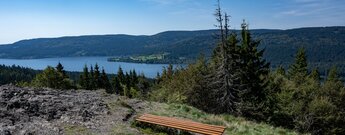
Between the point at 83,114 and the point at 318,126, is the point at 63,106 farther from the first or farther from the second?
the point at 318,126

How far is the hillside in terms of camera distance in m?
13.2

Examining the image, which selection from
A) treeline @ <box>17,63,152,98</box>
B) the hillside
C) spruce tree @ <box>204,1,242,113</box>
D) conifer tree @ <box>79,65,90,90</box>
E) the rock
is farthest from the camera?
conifer tree @ <box>79,65,90,90</box>

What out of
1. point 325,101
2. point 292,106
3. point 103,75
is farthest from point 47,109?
point 103,75

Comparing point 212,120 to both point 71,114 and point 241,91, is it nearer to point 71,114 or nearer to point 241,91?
point 71,114

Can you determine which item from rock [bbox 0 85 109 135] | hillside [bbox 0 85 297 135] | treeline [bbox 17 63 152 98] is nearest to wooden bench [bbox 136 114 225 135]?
hillside [bbox 0 85 297 135]

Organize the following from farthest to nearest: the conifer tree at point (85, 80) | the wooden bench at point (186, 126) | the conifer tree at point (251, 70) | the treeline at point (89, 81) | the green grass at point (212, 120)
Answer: the conifer tree at point (85, 80) < the treeline at point (89, 81) < the conifer tree at point (251, 70) < the green grass at point (212, 120) < the wooden bench at point (186, 126)

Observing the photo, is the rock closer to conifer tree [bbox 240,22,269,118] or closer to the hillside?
the hillside

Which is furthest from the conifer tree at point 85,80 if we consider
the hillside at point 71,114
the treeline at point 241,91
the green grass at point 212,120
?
the green grass at point 212,120

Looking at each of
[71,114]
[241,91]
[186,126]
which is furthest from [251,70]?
[71,114]

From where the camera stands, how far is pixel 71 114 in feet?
50.2

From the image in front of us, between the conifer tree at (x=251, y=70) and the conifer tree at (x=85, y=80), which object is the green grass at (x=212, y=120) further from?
the conifer tree at (x=85, y=80)

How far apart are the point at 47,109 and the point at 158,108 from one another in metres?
6.57

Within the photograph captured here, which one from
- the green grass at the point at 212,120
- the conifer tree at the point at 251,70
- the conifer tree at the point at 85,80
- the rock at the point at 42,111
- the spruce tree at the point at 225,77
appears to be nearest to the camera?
the rock at the point at 42,111

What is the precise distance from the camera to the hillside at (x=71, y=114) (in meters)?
13.2
